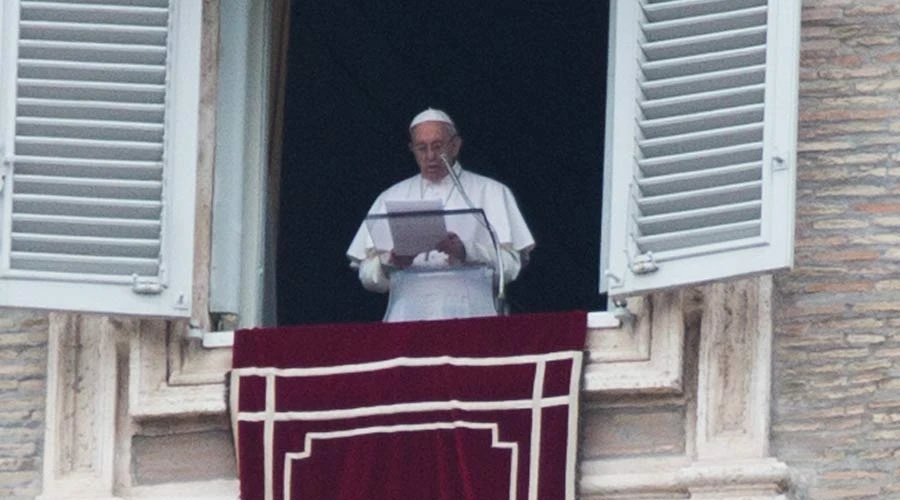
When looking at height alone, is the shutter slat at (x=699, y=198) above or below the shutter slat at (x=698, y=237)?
above

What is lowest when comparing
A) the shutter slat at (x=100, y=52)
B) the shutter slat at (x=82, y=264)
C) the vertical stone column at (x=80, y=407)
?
the vertical stone column at (x=80, y=407)

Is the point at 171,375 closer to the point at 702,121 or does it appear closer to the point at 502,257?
the point at 502,257

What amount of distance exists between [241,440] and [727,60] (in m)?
1.77

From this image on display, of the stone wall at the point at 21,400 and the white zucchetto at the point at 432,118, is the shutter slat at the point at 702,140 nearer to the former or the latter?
the white zucchetto at the point at 432,118

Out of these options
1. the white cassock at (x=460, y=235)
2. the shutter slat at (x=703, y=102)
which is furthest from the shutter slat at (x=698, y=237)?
the white cassock at (x=460, y=235)

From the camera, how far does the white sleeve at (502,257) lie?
1313cm

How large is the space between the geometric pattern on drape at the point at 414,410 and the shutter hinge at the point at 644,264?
23 cm

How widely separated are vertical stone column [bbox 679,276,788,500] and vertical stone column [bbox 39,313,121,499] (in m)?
1.72

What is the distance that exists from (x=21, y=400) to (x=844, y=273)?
244 centimetres

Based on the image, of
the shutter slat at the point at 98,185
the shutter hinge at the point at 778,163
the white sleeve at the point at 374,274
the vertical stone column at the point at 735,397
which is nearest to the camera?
the vertical stone column at the point at 735,397

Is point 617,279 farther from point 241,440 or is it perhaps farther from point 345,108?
point 345,108

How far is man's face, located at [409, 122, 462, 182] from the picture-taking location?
45.3 ft

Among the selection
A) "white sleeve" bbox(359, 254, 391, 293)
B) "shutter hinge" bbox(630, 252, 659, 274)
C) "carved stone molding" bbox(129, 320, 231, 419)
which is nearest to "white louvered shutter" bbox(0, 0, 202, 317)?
"carved stone molding" bbox(129, 320, 231, 419)

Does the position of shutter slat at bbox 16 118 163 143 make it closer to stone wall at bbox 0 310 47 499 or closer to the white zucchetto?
stone wall at bbox 0 310 47 499
